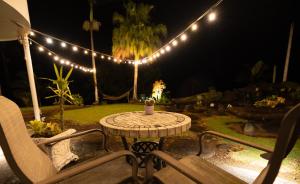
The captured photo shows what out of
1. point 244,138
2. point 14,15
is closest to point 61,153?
point 14,15

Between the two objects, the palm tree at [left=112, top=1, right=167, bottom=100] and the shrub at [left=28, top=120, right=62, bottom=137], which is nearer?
the shrub at [left=28, top=120, right=62, bottom=137]

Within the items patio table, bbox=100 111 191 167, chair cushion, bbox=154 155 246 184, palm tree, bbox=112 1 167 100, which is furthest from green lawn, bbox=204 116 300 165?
palm tree, bbox=112 1 167 100

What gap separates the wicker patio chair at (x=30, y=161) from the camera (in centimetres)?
125

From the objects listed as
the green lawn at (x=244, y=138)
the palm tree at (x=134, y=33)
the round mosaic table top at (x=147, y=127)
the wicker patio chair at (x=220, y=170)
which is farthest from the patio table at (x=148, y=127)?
the palm tree at (x=134, y=33)

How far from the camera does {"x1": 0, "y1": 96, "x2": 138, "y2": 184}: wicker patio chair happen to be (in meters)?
1.25

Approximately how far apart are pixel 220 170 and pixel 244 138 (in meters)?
2.88

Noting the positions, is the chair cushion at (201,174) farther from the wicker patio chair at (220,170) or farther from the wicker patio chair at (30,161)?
the wicker patio chair at (30,161)

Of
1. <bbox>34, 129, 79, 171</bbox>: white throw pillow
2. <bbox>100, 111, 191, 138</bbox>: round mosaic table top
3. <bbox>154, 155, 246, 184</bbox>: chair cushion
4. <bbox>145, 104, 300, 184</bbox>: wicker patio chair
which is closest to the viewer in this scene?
<bbox>145, 104, 300, 184</bbox>: wicker patio chair

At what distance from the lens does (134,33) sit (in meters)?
10.3

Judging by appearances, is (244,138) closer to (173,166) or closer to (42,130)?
(173,166)

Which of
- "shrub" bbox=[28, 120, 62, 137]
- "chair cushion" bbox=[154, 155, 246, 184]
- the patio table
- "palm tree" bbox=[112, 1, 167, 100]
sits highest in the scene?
"palm tree" bbox=[112, 1, 167, 100]

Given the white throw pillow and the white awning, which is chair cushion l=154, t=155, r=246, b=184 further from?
the white awning

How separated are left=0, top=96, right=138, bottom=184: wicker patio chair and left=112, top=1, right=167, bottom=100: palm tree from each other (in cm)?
904

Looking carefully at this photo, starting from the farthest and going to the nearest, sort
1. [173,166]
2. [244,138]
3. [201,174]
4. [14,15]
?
[244,138] → [14,15] → [201,174] → [173,166]
